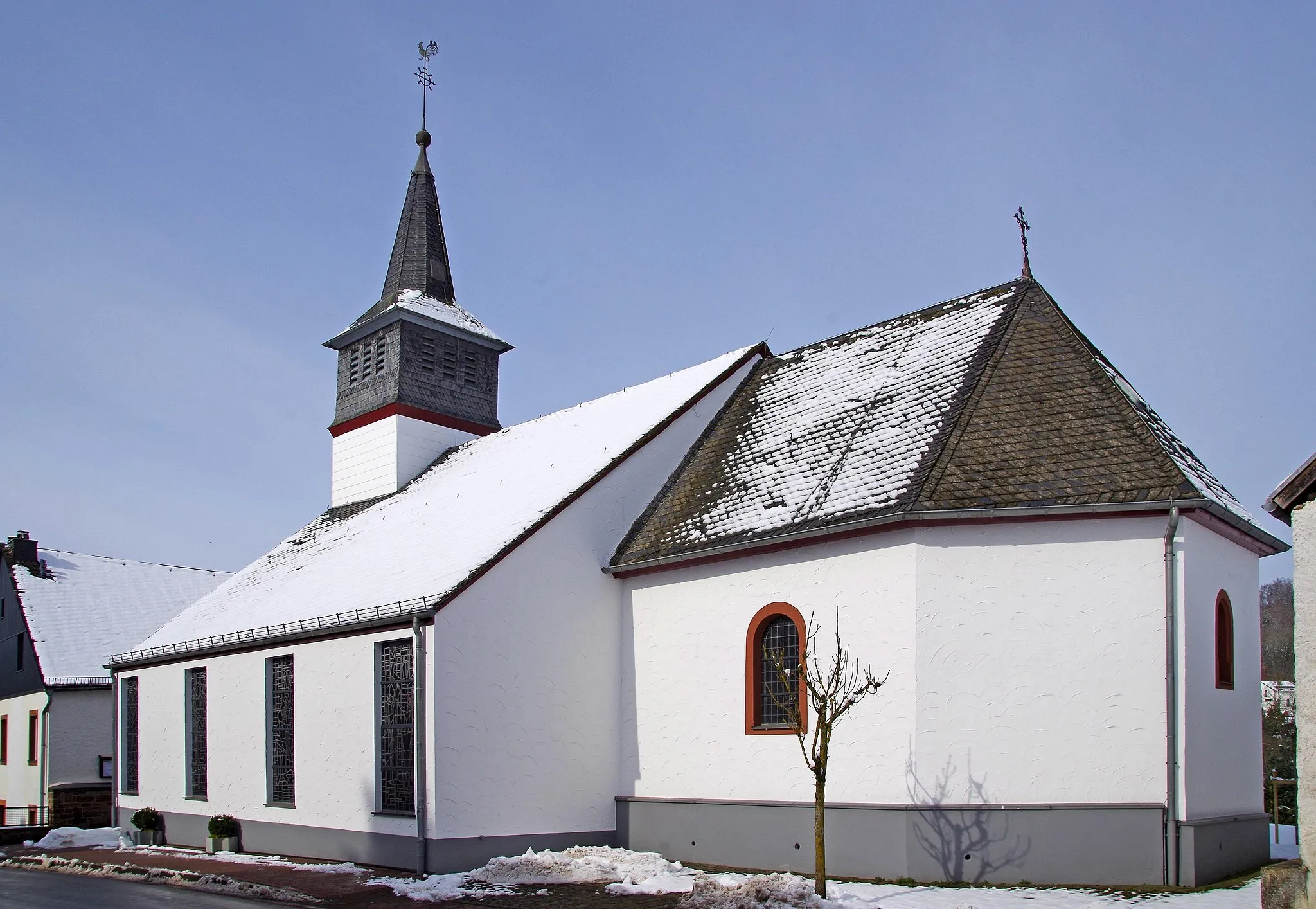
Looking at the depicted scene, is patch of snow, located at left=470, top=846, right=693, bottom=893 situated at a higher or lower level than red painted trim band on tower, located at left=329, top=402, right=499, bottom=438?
lower

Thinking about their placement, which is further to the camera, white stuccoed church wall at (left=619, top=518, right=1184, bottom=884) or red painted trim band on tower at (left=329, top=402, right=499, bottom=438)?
red painted trim band on tower at (left=329, top=402, right=499, bottom=438)

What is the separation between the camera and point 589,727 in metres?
17.8

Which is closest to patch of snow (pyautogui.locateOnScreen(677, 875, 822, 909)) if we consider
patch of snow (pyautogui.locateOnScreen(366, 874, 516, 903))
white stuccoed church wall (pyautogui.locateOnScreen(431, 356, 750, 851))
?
patch of snow (pyautogui.locateOnScreen(366, 874, 516, 903))

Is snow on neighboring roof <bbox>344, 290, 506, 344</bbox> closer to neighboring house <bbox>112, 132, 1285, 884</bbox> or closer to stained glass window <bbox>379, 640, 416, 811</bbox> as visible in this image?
neighboring house <bbox>112, 132, 1285, 884</bbox>

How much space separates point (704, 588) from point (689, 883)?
4405mm

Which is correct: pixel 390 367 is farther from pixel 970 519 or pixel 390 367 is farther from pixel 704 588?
pixel 970 519

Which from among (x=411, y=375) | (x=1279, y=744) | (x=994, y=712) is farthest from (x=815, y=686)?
(x=1279, y=744)

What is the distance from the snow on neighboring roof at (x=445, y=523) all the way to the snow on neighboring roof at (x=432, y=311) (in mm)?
2938

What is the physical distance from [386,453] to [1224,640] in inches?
707

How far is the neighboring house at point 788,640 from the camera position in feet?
45.2

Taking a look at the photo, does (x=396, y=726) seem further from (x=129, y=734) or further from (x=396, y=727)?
(x=129, y=734)

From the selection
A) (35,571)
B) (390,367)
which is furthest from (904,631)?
(35,571)

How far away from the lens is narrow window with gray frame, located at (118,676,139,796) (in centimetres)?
2473

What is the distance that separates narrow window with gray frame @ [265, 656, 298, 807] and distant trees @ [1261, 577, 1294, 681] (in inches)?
1671
